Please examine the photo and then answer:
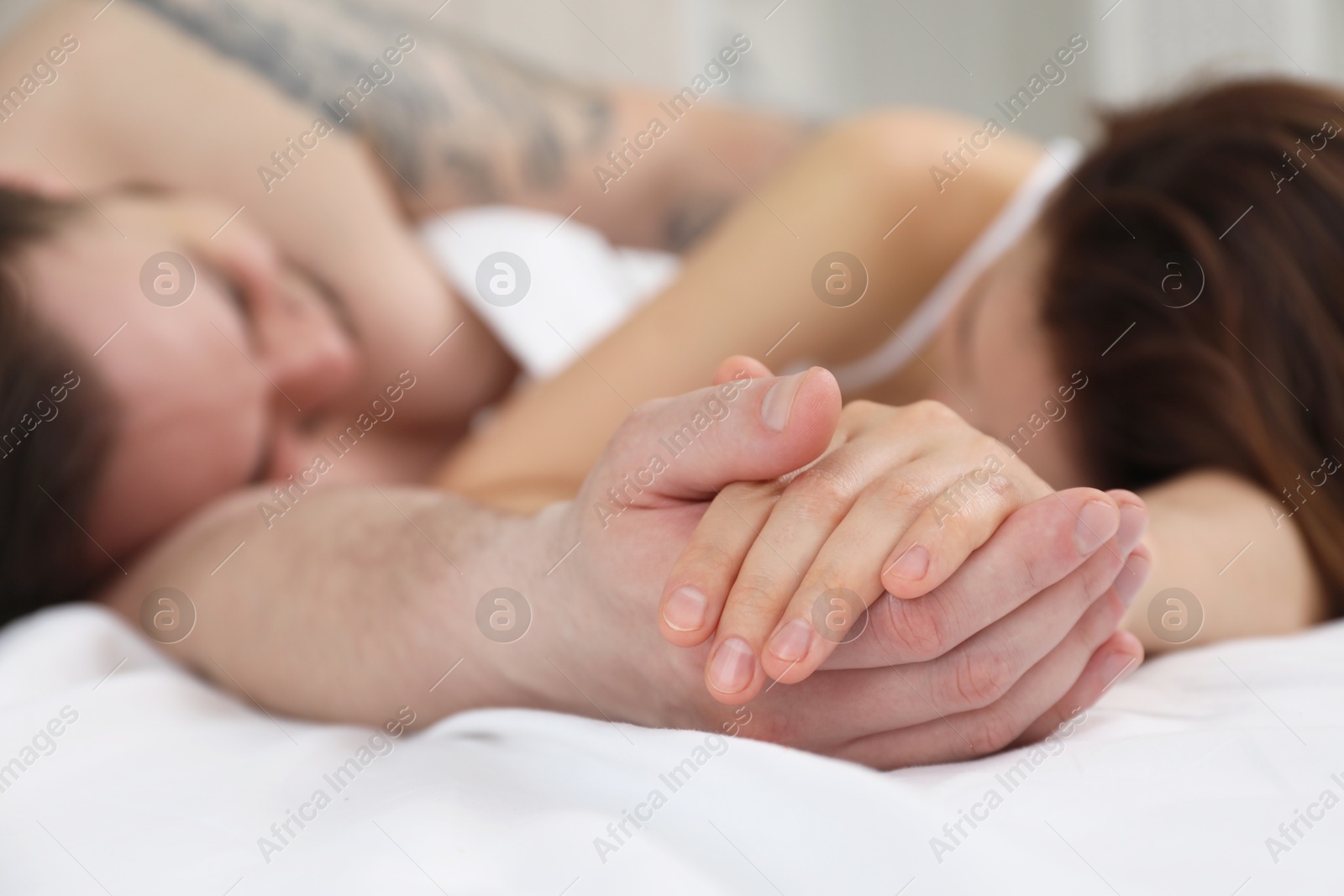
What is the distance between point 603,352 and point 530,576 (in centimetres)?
51

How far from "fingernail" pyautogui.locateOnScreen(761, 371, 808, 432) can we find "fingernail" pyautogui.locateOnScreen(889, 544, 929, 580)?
0.07 meters

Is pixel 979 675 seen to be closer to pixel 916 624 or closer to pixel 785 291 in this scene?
pixel 916 624

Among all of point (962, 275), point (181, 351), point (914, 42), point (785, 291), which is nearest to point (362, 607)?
point (181, 351)

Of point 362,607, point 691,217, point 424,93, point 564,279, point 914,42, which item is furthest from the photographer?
point 914,42

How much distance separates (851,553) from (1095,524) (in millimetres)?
100

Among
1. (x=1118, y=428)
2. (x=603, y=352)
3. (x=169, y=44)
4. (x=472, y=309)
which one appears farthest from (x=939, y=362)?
(x=169, y=44)

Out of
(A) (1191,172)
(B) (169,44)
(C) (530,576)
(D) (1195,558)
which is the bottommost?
(D) (1195,558)

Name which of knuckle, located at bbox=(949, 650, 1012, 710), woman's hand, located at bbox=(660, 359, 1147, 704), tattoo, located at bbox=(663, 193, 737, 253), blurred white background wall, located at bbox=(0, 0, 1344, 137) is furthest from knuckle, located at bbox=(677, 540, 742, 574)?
blurred white background wall, located at bbox=(0, 0, 1344, 137)

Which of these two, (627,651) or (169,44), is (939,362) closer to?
(627,651)

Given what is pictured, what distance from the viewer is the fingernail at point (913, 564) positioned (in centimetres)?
37

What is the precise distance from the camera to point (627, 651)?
1.52 feet

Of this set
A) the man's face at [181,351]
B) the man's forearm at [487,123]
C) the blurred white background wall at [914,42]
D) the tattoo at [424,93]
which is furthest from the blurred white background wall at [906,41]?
the man's face at [181,351]

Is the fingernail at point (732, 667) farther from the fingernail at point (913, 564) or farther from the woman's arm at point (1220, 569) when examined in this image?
the woman's arm at point (1220, 569)

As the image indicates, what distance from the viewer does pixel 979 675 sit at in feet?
1.37
